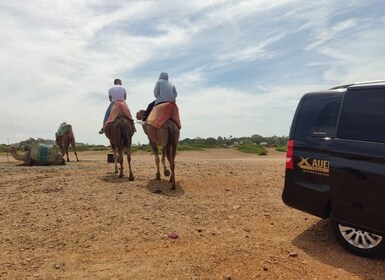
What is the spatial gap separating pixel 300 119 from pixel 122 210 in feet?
12.7

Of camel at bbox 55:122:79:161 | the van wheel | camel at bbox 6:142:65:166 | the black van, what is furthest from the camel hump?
the van wheel

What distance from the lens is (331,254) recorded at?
5215mm

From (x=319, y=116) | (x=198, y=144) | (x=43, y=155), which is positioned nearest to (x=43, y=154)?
(x=43, y=155)

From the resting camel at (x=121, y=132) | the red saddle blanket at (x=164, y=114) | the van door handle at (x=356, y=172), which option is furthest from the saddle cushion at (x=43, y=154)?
the van door handle at (x=356, y=172)

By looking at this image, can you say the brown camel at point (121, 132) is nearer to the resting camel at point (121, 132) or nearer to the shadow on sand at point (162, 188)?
the resting camel at point (121, 132)

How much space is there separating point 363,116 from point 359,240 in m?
1.77

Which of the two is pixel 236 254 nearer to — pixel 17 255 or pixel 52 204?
pixel 17 255

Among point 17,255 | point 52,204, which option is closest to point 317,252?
point 17,255

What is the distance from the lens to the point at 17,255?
527 cm

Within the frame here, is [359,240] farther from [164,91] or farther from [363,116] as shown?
[164,91]

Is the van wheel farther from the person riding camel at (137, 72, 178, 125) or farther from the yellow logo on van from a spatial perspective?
the person riding camel at (137, 72, 178, 125)

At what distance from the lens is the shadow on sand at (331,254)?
4723mm

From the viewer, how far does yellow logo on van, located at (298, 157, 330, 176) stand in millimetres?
5305

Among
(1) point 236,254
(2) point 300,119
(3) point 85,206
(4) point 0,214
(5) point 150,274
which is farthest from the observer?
Result: (3) point 85,206
